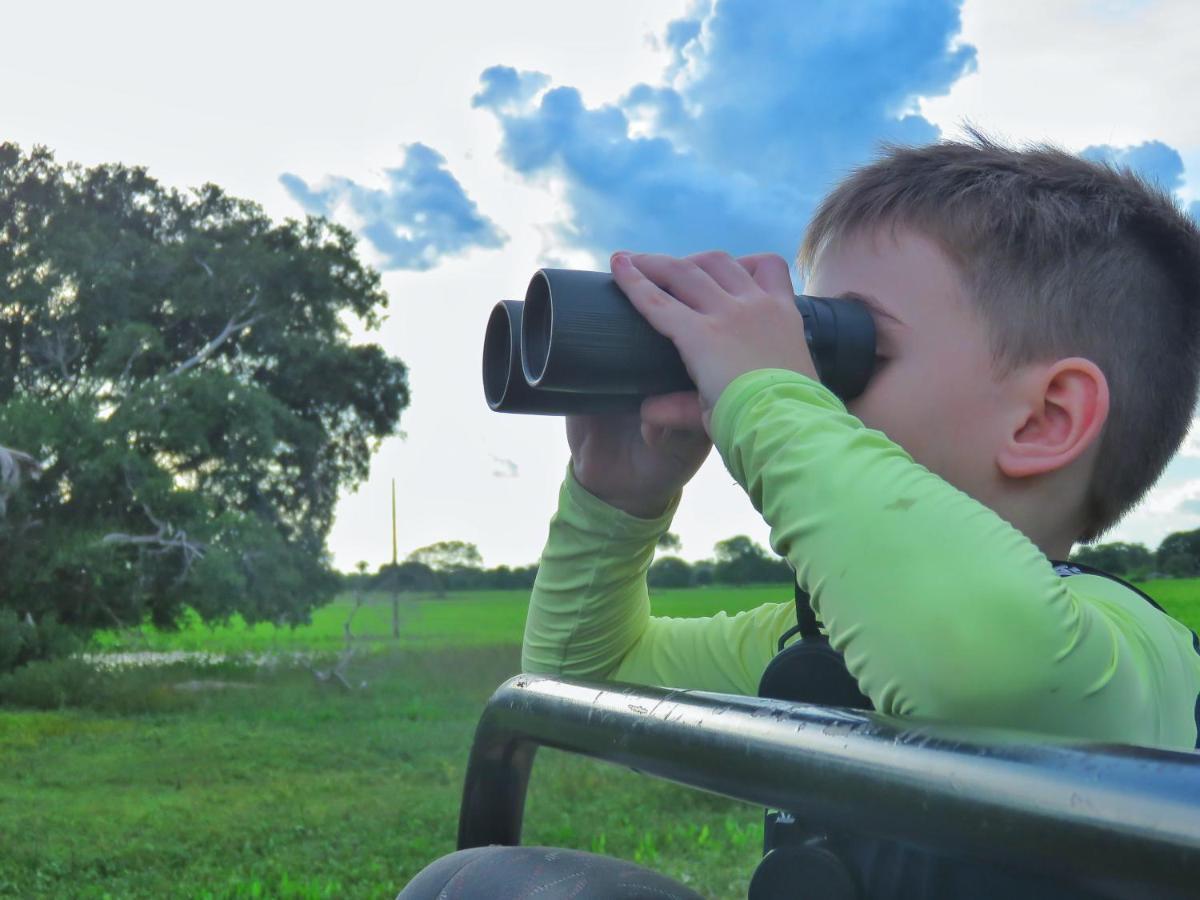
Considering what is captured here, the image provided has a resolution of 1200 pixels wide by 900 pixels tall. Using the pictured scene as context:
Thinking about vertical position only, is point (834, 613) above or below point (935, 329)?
below

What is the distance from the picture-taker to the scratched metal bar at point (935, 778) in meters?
0.32

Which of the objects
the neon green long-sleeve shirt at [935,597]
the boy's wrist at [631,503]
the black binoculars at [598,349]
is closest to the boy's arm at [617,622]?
the boy's wrist at [631,503]

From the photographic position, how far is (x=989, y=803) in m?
0.36

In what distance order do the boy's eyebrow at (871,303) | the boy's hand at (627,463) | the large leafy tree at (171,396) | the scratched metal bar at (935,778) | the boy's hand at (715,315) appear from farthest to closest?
the large leafy tree at (171,396), the boy's hand at (627,463), the boy's eyebrow at (871,303), the boy's hand at (715,315), the scratched metal bar at (935,778)

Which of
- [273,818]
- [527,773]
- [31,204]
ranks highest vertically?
[31,204]

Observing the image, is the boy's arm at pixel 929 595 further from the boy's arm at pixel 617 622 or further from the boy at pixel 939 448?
the boy's arm at pixel 617 622

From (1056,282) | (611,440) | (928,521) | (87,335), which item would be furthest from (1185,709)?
(87,335)

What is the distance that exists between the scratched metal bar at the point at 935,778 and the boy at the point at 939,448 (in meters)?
0.12

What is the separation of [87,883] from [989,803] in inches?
142

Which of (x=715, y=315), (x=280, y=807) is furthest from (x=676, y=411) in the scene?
(x=280, y=807)

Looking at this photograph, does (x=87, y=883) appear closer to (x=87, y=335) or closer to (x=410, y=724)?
(x=410, y=724)

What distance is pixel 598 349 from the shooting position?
2.32 feet

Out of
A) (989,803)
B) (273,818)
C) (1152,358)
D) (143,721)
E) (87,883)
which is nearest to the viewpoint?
(989,803)

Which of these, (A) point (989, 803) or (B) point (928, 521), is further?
(B) point (928, 521)
